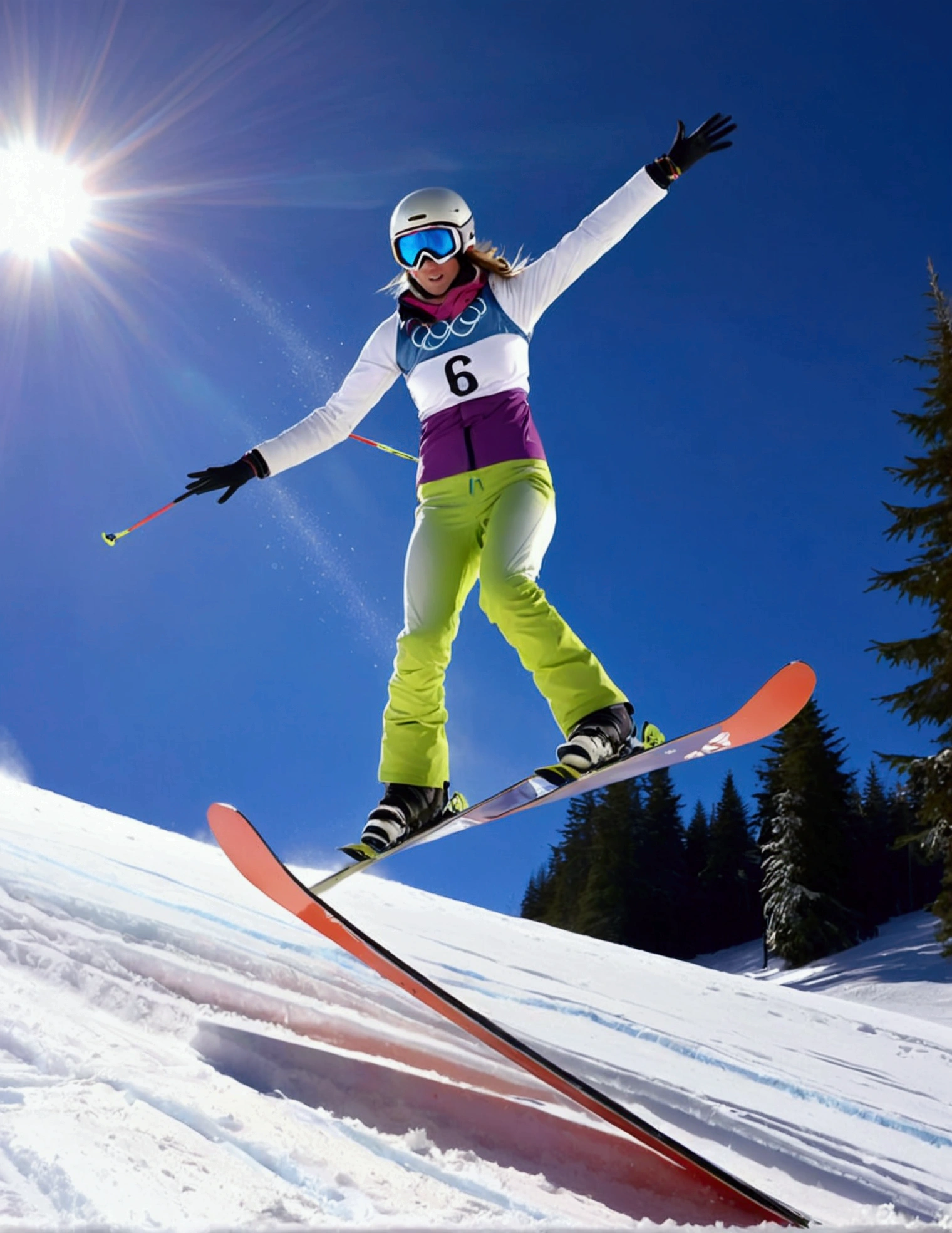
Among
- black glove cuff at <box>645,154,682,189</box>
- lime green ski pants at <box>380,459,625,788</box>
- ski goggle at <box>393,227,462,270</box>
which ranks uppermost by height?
black glove cuff at <box>645,154,682,189</box>

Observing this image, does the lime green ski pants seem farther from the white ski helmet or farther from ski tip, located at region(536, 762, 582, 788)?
the white ski helmet

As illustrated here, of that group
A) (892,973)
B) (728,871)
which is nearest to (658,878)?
(728,871)

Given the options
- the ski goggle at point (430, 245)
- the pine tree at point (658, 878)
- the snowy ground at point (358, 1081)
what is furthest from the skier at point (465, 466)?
the pine tree at point (658, 878)

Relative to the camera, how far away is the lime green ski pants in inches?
131

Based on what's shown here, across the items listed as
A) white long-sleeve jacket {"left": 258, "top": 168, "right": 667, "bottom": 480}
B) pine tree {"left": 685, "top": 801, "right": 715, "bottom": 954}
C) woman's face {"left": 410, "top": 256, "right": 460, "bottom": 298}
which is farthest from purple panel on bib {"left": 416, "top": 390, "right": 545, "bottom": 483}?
pine tree {"left": 685, "top": 801, "right": 715, "bottom": 954}

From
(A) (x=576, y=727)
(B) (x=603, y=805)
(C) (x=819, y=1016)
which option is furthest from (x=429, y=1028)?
(B) (x=603, y=805)

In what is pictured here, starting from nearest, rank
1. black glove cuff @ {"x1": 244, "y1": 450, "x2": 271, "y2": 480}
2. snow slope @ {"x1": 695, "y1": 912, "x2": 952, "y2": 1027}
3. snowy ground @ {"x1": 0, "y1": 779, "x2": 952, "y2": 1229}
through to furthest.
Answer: snowy ground @ {"x1": 0, "y1": 779, "x2": 952, "y2": 1229} < black glove cuff @ {"x1": 244, "y1": 450, "x2": 271, "y2": 480} < snow slope @ {"x1": 695, "y1": 912, "x2": 952, "y2": 1027}

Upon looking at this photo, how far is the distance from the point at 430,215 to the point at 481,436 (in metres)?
1.02

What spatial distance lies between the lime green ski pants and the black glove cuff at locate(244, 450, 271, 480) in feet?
2.90

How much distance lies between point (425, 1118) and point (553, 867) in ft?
84.5

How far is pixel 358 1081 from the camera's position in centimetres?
293

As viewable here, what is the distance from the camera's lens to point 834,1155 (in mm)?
2998

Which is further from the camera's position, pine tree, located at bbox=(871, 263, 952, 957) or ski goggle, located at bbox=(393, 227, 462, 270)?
pine tree, located at bbox=(871, 263, 952, 957)

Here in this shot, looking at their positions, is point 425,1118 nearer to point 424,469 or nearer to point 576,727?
point 576,727
